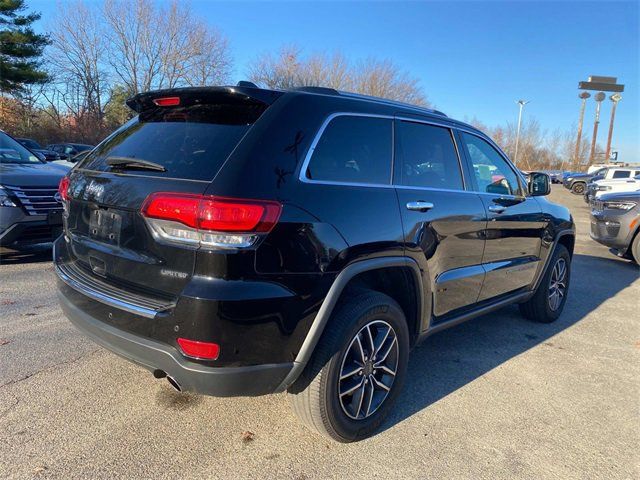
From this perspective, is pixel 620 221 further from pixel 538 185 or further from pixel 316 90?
pixel 316 90

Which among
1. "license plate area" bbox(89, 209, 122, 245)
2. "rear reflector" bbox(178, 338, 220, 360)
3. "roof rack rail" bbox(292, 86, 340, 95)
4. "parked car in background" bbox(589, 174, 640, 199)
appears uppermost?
"parked car in background" bbox(589, 174, 640, 199)

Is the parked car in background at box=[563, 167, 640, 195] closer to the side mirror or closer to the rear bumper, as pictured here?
the side mirror

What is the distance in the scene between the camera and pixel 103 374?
316 cm

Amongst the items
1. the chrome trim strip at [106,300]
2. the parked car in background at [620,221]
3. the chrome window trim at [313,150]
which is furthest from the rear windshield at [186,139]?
the parked car in background at [620,221]

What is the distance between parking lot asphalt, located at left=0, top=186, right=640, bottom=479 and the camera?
2.38m

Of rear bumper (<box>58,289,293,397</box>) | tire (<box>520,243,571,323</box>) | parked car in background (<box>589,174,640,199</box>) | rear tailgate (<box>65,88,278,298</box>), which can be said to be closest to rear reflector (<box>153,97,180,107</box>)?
rear tailgate (<box>65,88,278,298</box>)

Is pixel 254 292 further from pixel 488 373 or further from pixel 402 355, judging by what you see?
pixel 488 373

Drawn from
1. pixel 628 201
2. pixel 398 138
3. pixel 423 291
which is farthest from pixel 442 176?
pixel 628 201

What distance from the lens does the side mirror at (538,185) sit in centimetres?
438

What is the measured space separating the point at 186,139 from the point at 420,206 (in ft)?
4.76

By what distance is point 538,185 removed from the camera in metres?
4.43

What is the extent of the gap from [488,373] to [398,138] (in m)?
1.99

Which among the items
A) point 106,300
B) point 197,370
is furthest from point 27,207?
point 197,370

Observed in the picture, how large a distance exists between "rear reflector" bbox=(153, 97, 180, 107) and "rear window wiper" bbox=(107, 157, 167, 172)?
15.9 inches
